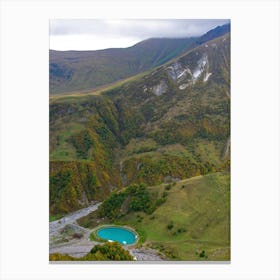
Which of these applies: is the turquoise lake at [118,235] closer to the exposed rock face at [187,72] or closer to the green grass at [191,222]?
the green grass at [191,222]

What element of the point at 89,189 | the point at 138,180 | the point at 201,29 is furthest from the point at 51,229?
the point at 201,29

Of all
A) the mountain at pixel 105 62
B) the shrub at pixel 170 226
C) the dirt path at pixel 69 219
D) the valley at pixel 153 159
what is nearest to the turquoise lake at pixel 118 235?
the valley at pixel 153 159

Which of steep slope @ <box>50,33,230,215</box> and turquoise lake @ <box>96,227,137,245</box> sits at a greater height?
steep slope @ <box>50,33,230,215</box>

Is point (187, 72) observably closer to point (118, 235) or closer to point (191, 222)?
point (191, 222)

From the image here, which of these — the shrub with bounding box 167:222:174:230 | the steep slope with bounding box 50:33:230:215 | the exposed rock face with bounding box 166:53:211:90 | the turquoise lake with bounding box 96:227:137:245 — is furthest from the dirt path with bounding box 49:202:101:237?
the exposed rock face with bounding box 166:53:211:90

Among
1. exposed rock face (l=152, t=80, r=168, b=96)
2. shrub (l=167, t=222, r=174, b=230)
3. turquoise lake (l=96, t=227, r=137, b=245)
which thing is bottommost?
turquoise lake (l=96, t=227, r=137, b=245)

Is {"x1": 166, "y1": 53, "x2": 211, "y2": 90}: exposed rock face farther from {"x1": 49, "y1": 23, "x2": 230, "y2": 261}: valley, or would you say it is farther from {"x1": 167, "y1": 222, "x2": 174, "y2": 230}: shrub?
{"x1": 167, "y1": 222, "x2": 174, "y2": 230}: shrub
